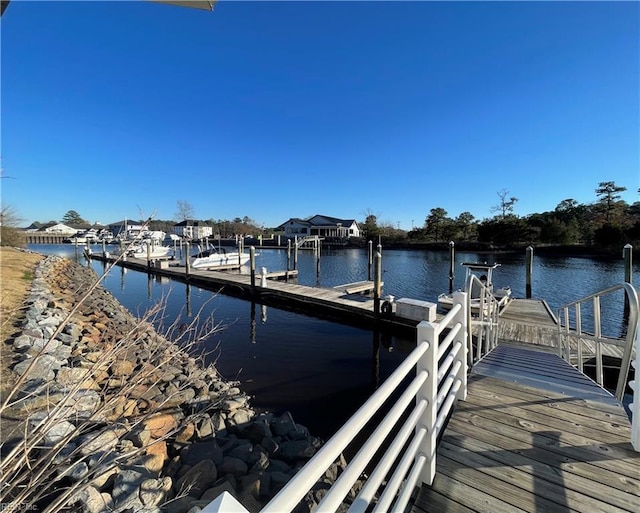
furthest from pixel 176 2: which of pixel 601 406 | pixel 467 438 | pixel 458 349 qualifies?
pixel 601 406

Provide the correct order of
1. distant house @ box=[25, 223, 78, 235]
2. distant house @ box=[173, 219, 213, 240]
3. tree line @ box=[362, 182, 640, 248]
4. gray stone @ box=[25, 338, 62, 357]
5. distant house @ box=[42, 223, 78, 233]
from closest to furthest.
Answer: gray stone @ box=[25, 338, 62, 357] → tree line @ box=[362, 182, 640, 248] → distant house @ box=[173, 219, 213, 240] → distant house @ box=[25, 223, 78, 235] → distant house @ box=[42, 223, 78, 233]

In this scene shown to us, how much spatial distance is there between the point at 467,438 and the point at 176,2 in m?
3.56

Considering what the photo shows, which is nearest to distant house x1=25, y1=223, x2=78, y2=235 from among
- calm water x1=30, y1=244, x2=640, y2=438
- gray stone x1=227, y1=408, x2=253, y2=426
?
calm water x1=30, y1=244, x2=640, y2=438

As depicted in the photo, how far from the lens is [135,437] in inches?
127

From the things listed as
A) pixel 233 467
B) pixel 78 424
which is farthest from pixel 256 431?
pixel 78 424

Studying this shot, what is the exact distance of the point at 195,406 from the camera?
4328 millimetres

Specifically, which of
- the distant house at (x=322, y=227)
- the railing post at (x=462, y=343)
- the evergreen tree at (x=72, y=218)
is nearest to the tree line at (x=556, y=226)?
the distant house at (x=322, y=227)

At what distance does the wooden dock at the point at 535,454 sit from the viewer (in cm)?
171

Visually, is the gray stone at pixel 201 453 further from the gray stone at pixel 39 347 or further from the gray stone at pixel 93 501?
the gray stone at pixel 39 347

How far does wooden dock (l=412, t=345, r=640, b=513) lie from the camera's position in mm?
1708

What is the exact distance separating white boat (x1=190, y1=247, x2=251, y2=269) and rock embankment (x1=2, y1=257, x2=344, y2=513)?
14.9 m

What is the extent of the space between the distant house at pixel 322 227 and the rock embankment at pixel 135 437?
50.0 metres

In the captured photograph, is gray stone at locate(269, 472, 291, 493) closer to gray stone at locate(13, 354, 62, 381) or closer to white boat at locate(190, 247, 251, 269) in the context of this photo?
gray stone at locate(13, 354, 62, 381)

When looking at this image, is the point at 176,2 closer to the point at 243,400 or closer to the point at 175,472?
the point at 175,472
